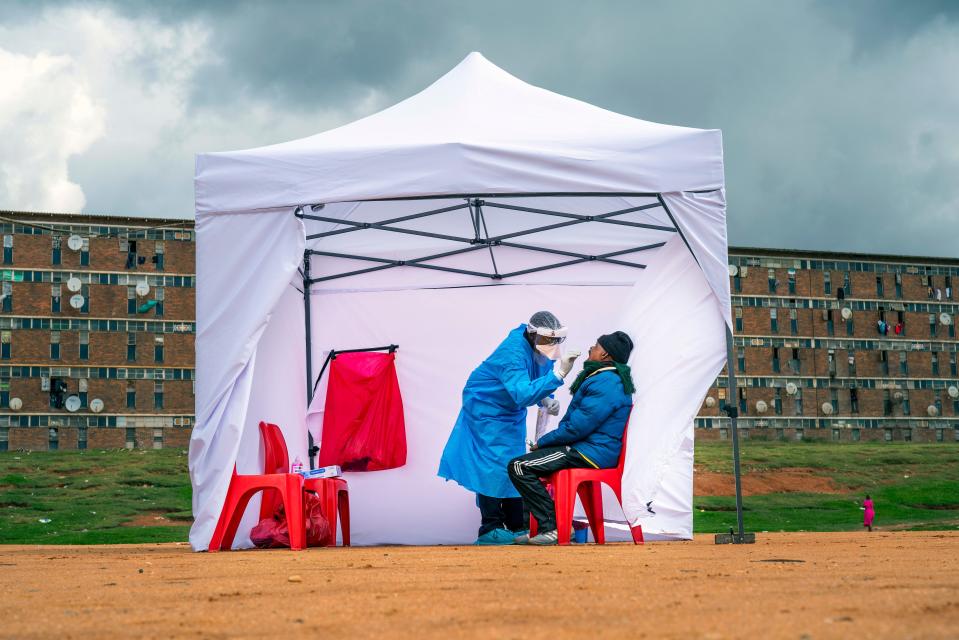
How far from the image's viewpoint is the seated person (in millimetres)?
7789

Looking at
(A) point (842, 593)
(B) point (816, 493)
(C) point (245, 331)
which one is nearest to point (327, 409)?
(C) point (245, 331)

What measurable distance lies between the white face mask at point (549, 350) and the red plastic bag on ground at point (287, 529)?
2.10 meters

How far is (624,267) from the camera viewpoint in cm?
1057

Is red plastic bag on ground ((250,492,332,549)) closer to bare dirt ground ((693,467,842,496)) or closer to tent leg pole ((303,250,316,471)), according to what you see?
tent leg pole ((303,250,316,471))

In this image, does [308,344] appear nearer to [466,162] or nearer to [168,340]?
[466,162]

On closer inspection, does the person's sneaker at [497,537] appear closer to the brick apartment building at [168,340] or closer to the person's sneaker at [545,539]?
the person's sneaker at [545,539]

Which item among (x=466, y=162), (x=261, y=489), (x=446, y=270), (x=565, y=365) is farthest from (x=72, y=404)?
(x=466, y=162)

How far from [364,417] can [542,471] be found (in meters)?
2.81

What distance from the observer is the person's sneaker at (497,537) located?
328 inches

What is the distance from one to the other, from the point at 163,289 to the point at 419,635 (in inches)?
1787

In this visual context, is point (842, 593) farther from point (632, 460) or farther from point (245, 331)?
point (245, 331)

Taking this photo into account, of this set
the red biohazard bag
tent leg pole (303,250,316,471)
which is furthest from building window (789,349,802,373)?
tent leg pole (303,250,316,471)

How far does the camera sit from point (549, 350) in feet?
27.5

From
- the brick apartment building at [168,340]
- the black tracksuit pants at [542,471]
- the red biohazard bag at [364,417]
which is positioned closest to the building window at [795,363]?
the brick apartment building at [168,340]
